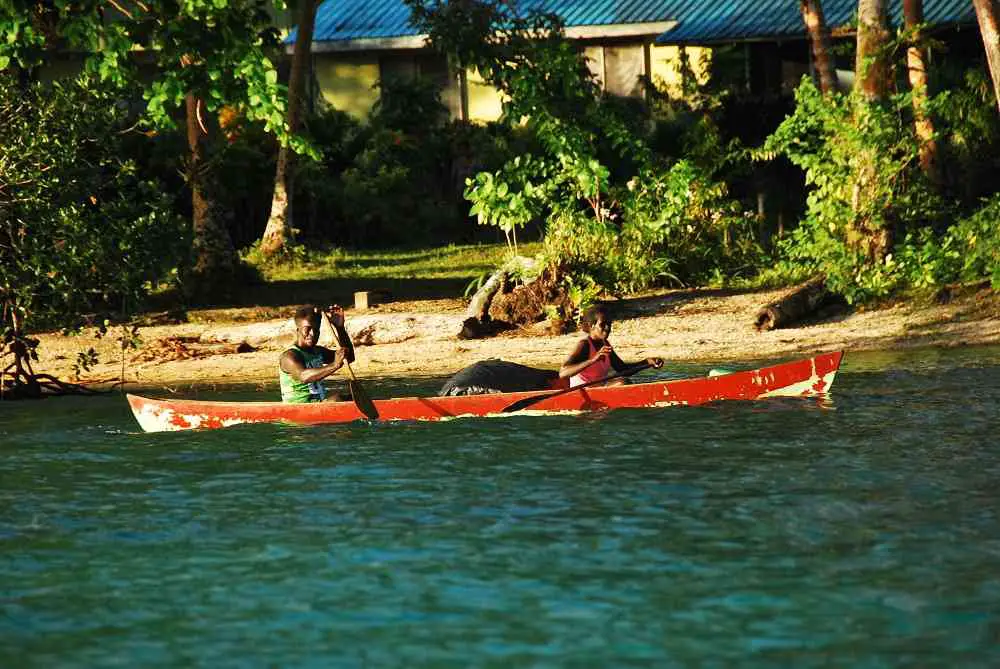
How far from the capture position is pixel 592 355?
15.0 metres

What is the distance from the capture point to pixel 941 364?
1773 centimetres

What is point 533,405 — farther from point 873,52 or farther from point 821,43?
point 821,43

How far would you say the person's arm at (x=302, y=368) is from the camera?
1495cm

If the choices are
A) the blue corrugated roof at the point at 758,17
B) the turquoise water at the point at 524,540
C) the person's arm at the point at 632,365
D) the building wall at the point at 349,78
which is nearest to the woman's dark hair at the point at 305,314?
the turquoise water at the point at 524,540

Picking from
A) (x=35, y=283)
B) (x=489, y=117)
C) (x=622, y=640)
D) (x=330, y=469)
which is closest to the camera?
(x=622, y=640)

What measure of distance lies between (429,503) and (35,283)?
7120 mm

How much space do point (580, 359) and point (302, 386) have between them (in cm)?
278

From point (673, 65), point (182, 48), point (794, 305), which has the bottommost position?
point (794, 305)

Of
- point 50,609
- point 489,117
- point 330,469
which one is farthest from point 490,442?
point 489,117

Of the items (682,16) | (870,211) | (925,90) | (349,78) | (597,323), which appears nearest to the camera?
(597,323)

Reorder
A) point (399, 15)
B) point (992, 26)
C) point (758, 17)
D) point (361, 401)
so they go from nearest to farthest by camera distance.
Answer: point (361, 401) → point (992, 26) → point (758, 17) → point (399, 15)

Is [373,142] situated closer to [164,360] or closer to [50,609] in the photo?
[164,360]

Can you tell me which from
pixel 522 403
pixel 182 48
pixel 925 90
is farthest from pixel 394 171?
pixel 182 48

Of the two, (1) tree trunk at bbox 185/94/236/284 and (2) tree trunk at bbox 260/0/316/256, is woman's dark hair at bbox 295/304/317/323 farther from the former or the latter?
(2) tree trunk at bbox 260/0/316/256
